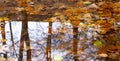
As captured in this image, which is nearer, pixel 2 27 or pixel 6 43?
pixel 6 43

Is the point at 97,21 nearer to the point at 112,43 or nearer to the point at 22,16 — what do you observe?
the point at 112,43

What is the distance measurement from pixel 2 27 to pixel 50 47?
3.29 feet

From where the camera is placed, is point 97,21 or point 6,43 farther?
point 97,21

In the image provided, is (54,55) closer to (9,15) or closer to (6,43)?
(6,43)

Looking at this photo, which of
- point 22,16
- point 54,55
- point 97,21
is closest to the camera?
point 54,55

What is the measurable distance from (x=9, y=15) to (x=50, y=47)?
145 cm

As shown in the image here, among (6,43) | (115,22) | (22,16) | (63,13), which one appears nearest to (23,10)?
(22,16)

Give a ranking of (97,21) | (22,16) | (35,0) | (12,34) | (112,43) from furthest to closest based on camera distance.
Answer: (35,0) < (22,16) < (97,21) < (12,34) < (112,43)

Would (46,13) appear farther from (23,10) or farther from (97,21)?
(97,21)

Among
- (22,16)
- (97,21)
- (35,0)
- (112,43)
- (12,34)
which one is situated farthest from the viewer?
(35,0)

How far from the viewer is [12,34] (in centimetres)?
404

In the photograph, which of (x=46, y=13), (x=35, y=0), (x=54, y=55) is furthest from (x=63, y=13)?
(x=54, y=55)

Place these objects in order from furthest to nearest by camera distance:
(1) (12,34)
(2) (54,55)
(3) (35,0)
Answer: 1. (3) (35,0)
2. (1) (12,34)
3. (2) (54,55)

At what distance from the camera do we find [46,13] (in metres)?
4.82
